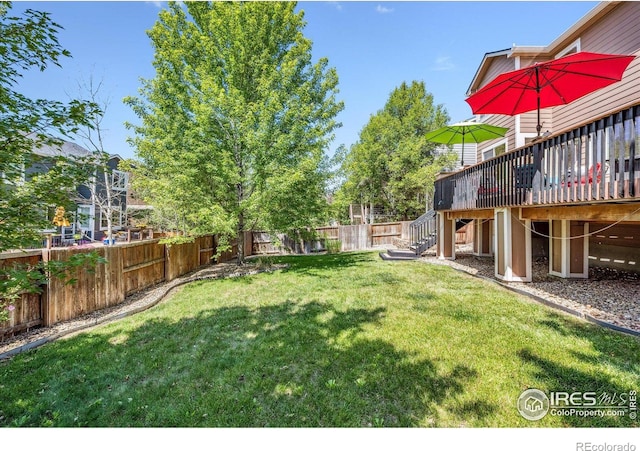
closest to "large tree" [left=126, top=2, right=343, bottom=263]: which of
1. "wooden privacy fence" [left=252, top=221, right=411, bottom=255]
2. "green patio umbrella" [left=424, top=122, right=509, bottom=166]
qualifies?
"green patio umbrella" [left=424, top=122, right=509, bottom=166]

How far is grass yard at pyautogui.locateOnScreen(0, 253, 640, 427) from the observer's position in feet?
8.15

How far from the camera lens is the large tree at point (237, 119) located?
7.82 m

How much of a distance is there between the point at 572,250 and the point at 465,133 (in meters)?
4.25

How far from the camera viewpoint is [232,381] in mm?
3002

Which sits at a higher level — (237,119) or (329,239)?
(237,119)

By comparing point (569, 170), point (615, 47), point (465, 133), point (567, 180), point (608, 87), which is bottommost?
point (567, 180)

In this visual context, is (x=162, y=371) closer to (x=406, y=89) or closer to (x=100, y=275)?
(x=100, y=275)

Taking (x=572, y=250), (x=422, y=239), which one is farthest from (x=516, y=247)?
(x=422, y=239)

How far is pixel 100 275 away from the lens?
19.1 feet

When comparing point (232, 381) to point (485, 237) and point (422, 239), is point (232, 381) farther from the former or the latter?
point (485, 237)

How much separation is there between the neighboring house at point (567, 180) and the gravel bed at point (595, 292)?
1.16ft

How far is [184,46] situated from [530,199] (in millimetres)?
10680

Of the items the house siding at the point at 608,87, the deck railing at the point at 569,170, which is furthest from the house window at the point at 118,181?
the house siding at the point at 608,87

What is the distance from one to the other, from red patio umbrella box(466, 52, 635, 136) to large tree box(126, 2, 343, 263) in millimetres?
4563
